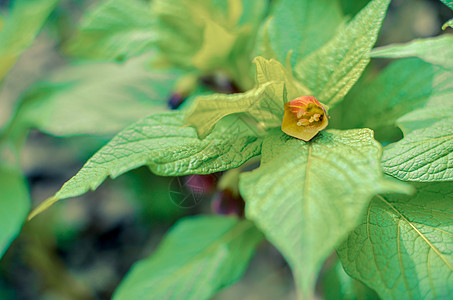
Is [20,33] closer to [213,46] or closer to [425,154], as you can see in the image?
[213,46]

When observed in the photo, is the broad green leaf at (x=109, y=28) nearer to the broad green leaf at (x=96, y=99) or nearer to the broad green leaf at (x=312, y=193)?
the broad green leaf at (x=96, y=99)

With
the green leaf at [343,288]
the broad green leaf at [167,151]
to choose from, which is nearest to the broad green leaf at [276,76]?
the broad green leaf at [167,151]

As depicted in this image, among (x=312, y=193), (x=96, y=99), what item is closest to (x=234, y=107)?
(x=312, y=193)

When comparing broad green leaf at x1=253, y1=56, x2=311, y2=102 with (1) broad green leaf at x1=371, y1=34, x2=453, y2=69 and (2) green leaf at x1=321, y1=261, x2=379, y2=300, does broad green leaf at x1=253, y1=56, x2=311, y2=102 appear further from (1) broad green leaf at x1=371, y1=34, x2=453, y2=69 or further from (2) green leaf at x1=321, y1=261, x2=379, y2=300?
(2) green leaf at x1=321, y1=261, x2=379, y2=300

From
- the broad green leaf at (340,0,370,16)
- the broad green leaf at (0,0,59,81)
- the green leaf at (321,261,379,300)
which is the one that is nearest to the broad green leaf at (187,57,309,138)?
the green leaf at (321,261,379,300)

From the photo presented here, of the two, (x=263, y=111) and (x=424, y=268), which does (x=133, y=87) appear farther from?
(x=424, y=268)

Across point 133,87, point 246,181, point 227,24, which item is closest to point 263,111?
point 246,181
